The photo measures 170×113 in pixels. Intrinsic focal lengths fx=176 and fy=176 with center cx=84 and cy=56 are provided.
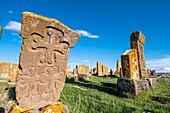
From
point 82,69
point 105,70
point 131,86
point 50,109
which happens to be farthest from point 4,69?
point 50,109

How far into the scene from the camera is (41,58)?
415 centimetres

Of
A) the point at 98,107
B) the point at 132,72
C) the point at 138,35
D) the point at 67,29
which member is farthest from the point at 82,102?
the point at 138,35

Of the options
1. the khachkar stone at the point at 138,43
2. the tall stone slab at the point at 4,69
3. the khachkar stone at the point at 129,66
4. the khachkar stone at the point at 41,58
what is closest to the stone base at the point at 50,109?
the khachkar stone at the point at 41,58

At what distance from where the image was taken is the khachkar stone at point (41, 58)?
12.8 feet

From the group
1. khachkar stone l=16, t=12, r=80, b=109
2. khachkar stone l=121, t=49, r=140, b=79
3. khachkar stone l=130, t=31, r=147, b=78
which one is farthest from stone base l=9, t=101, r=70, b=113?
khachkar stone l=130, t=31, r=147, b=78

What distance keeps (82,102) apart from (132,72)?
3.36 metres

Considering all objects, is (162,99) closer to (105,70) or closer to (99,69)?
(99,69)

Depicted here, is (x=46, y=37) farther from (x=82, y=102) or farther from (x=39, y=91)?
(x=82, y=102)

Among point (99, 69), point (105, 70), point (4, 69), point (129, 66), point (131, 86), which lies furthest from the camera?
point (105, 70)

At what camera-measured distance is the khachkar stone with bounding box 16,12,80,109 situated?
12.8ft

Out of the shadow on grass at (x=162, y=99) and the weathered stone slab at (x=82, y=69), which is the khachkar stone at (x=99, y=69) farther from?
the shadow on grass at (x=162, y=99)

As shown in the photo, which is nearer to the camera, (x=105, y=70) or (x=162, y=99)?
(x=162, y=99)

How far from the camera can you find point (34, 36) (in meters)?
3.98

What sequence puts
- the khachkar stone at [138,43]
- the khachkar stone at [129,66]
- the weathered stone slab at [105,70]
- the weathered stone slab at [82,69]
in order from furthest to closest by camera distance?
the weathered stone slab at [105,70] < the weathered stone slab at [82,69] < the khachkar stone at [138,43] < the khachkar stone at [129,66]
